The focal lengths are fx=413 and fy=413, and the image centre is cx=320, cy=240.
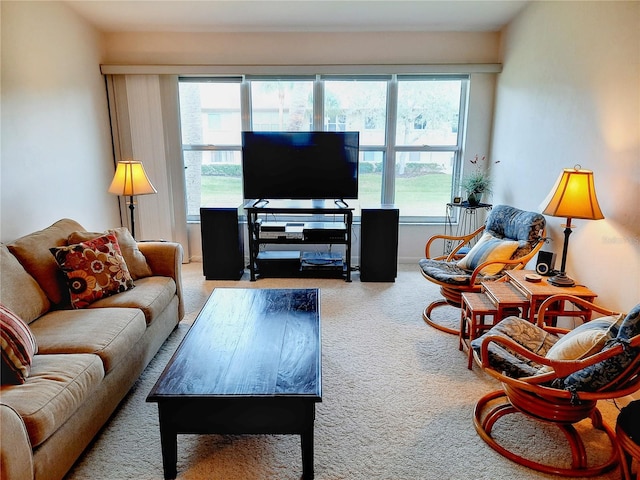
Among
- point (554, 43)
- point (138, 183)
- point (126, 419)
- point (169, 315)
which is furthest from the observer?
point (138, 183)

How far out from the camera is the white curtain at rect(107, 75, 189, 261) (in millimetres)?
4359

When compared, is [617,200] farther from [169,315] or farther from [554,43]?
[169,315]

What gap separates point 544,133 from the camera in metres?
3.34

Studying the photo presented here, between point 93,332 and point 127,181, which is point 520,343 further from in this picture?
point 127,181

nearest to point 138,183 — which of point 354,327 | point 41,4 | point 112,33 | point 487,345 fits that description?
point 41,4

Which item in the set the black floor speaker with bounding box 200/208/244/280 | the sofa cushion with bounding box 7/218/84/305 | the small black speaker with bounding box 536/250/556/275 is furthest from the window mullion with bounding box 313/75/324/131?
the sofa cushion with bounding box 7/218/84/305

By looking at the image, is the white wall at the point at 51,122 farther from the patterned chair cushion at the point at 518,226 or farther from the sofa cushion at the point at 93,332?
the patterned chair cushion at the point at 518,226

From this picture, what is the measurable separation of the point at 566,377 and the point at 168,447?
5.66 feet

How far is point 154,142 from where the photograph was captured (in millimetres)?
4488

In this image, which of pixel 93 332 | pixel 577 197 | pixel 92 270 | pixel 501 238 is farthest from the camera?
pixel 501 238

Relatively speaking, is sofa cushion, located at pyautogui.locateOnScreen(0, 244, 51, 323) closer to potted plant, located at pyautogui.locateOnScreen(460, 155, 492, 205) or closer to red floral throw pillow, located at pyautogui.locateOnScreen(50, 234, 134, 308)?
red floral throw pillow, located at pyautogui.locateOnScreen(50, 234, 134, 308)

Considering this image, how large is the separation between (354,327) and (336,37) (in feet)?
9.65

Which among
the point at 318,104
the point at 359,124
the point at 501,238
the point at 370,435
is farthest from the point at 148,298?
the point at 359,124

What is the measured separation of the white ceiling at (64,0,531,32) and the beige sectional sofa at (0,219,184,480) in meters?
2.17
